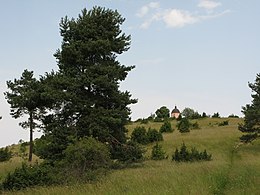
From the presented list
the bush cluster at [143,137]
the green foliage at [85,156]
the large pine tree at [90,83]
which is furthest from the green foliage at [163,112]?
the green foliage at [85,156]

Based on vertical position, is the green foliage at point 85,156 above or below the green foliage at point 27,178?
above

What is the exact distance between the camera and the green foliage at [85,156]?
15.3m

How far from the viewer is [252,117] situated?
38469 millimetres

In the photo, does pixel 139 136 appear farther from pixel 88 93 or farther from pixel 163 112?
pixel 163 112

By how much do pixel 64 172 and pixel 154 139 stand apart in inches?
1050

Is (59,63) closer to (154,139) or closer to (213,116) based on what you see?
(154,139)

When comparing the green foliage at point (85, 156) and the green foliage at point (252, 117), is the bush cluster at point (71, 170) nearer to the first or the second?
the green foliage at point (85, 156)

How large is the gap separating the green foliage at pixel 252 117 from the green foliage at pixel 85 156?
26503 millimetres

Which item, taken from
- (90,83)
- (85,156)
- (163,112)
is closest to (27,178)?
(85,156)

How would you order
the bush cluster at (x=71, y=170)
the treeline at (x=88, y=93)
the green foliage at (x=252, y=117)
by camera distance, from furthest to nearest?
the green foliage at (x=252, y=117), the treeline at (x=88, y=93), the bush cluster at (x=71, y=170)

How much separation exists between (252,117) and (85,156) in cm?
2755

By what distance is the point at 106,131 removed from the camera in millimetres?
21953

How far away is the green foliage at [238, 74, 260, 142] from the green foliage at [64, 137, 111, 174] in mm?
26503

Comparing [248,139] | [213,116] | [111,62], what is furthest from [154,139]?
[213,116]
